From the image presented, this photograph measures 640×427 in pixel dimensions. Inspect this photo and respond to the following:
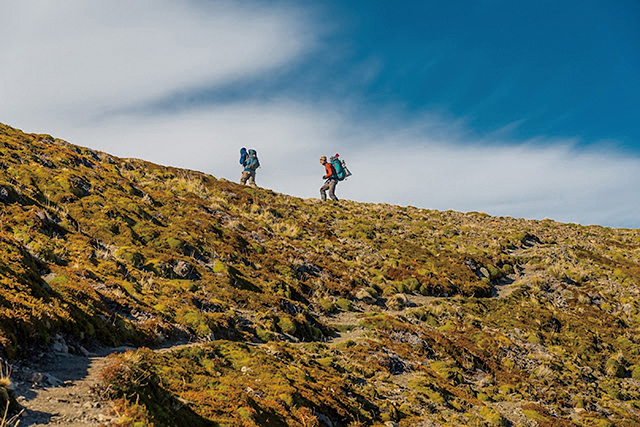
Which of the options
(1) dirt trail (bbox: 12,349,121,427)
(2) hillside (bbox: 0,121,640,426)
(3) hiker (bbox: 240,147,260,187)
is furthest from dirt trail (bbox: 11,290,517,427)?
(3) hiker (bbox: 240,147,260,187)

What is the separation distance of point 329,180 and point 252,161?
347 inches

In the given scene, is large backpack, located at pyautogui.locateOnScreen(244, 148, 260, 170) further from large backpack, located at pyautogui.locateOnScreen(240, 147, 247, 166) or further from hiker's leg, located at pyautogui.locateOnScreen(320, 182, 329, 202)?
hiker's leg, located at pyautogui.locateOnScreen(320, 182, 329, 202)

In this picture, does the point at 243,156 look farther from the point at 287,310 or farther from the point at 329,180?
the point at 287,310

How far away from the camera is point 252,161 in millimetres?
46344

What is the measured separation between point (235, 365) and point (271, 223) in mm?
20528

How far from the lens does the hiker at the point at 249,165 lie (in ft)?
152

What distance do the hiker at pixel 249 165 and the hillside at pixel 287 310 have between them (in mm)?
12201

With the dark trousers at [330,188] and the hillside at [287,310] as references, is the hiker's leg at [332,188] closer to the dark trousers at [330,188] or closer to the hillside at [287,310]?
the dark trousers at [330,188]

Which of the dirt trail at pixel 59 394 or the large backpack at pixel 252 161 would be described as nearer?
the dirt trail at pixel 59 394

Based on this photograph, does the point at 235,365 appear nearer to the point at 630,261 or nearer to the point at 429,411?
the point at 429,411

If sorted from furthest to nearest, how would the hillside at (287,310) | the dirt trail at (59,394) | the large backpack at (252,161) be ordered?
the large backpack at (252,161), the hillside at (287,310), the dirt trail at (59,394)


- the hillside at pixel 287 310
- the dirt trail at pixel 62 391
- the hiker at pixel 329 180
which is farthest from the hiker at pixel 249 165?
the dirt trail at pixel 62 391

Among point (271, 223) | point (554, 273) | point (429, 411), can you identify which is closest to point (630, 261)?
point (554, 273)

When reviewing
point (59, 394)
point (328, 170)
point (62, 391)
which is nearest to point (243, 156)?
point (328, 170)
